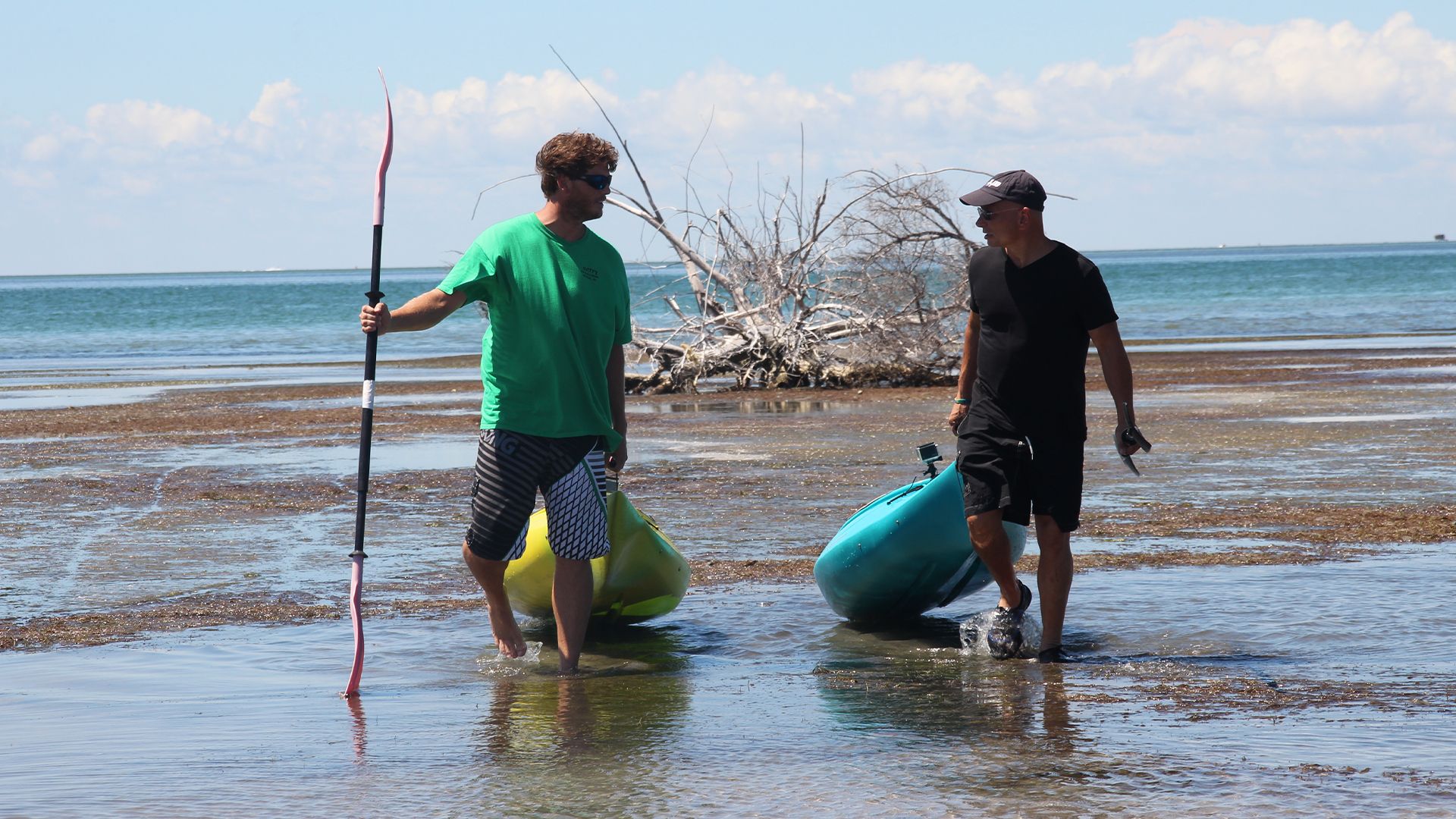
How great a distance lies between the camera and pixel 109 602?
6688 millimetres

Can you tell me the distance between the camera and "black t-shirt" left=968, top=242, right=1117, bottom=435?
204 inches

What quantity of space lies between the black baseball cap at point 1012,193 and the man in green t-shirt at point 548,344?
3.92 ft

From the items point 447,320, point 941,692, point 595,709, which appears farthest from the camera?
point 447,320

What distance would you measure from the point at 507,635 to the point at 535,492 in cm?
57

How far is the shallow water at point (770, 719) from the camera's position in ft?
12.3

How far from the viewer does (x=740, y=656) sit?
18.2ft

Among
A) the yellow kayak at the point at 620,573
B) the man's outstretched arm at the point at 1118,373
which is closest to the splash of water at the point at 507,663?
the yellow kayak at the point at 620,573

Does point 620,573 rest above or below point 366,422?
below

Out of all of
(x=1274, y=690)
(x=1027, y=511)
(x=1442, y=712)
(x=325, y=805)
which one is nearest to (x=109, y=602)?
(x=325, y=805)

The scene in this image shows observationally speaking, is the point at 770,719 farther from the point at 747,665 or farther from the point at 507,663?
the point at 507,663

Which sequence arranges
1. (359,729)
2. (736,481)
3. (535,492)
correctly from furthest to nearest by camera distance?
(736,481) → (535,492) → (359,729)

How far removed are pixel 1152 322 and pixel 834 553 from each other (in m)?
43.1

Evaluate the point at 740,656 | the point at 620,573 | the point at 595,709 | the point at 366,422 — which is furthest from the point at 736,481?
the point at 595,709

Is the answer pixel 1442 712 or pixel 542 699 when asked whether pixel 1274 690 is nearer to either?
pixel 1442 712
